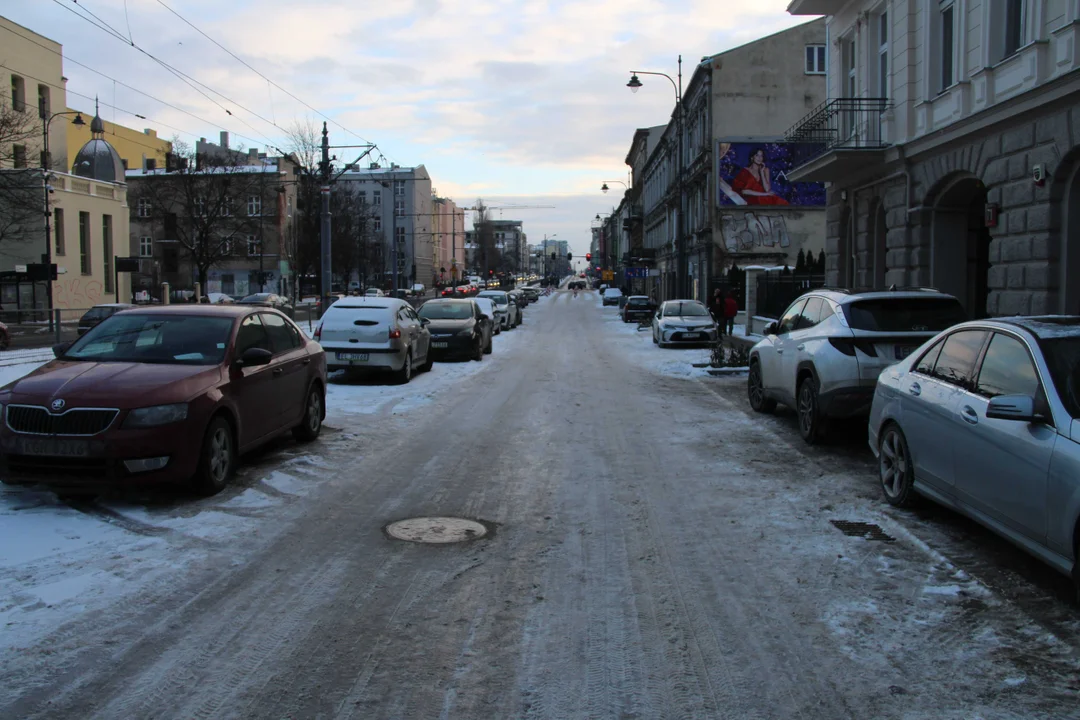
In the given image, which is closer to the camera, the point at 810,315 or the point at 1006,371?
the point at 1006,371

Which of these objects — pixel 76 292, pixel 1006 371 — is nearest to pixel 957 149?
pixel 1006 371

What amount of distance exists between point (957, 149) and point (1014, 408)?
473 inches

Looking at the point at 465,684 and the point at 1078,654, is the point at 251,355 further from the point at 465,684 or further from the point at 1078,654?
the point at 1078,654

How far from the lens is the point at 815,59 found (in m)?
42.0

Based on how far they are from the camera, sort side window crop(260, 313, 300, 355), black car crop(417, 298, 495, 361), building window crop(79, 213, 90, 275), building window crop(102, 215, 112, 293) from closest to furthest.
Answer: side window crop(260, 313, 300, 355) → black car crop(417, 298, 495, 361) → building window crop(79, 213, 90, 275) → building window crop(102, 215, 112, 293)

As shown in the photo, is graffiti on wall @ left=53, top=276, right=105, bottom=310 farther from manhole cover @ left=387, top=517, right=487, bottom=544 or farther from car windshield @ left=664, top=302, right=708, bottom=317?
manhole cover @ left=387, top=517, right=487, bottom=544

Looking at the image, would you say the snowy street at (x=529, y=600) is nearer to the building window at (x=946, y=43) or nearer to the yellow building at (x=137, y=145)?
the building window at (x=946, y=43)

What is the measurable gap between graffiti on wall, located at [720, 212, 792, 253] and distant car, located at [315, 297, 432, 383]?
27714 millimetres

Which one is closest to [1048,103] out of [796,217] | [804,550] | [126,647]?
[804,550]

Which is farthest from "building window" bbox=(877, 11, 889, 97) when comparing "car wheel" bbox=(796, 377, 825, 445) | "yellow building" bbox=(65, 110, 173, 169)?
"yellow building" bbox=(65, 110, 173, 169)

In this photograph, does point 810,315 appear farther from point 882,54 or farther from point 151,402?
point 882,54

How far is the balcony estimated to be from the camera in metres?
18.4

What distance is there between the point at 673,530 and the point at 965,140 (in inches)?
459

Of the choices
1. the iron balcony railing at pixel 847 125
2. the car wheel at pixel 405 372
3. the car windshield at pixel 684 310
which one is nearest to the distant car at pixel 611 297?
the car windshield at pixel 684 310
